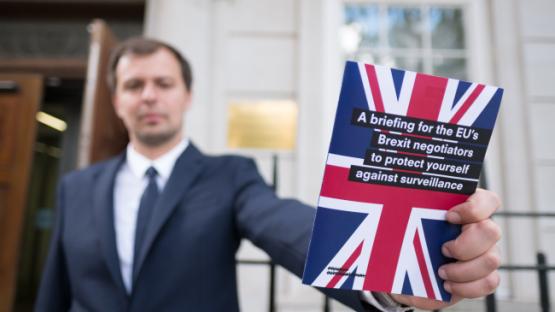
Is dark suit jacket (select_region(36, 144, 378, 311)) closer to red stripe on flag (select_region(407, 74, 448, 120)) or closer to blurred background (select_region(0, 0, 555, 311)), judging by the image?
red stripe on flag (select_region(407, 74, 448, 120))

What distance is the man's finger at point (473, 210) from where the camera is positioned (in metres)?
0.74

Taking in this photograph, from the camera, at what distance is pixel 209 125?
383cm

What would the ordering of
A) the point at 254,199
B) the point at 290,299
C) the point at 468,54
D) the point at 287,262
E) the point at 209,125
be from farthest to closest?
the point at 468,54
the point at 209,125
the point at 290,299
the point at 254,199
the point at 287,262

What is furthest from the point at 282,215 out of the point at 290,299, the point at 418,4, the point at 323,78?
the point at 418,4

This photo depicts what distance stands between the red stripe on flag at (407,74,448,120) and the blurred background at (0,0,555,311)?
2968mm

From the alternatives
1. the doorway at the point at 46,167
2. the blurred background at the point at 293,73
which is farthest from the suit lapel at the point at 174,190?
the doorway at the point at 46,167

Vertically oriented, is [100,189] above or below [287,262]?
above

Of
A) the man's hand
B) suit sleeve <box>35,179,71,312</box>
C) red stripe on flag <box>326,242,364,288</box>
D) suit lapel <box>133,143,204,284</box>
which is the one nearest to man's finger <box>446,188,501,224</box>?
the man's hand

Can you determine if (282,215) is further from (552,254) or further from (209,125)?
(552,254)

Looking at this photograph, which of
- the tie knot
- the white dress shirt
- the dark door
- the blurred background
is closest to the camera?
the white dress shirt

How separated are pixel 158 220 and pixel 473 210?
0.99 meters

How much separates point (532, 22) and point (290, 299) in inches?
152

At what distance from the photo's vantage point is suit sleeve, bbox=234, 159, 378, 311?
1039mm

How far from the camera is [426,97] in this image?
0.72 metres
